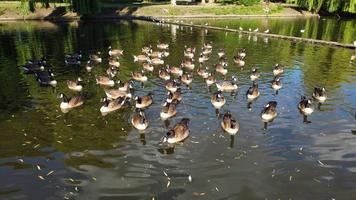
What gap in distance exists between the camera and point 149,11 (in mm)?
88562

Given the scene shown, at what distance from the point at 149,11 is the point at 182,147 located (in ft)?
240

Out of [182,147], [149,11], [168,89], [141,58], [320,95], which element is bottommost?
[149,11]

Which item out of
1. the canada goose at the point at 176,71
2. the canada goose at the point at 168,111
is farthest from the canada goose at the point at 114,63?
the canada goose at the point at 168,111

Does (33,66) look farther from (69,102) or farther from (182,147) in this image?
(182,147)

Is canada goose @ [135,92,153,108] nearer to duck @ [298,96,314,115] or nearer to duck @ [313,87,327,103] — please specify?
duck @ [298,96,314,115]

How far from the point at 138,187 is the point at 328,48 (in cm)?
3857

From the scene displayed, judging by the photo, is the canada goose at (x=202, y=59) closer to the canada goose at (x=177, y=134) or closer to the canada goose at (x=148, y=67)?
the canada goose at (x=148, y=67)

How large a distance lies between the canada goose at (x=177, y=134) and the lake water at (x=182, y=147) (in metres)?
0.38

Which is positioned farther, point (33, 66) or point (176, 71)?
point (33, 66)

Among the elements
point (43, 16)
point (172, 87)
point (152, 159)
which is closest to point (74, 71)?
point (172, 87)

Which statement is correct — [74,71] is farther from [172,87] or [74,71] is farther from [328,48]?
[328,48]

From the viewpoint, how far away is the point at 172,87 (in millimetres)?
27109

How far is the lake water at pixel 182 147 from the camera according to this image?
612 inches

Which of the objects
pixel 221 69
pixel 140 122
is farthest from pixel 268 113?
pixel 221 69
